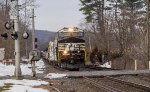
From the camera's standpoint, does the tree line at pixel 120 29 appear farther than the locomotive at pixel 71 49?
Yes

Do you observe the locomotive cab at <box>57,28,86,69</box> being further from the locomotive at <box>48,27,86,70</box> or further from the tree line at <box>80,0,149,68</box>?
the tree line at <box>80,0,149,68</box>

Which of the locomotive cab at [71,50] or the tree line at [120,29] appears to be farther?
the tree line at [120,29]

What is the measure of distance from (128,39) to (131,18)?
5.52 m

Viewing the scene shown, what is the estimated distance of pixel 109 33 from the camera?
67375mm

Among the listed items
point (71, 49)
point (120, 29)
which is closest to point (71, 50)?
point (71, 49)

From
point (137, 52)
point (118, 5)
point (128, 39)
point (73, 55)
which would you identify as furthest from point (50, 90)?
point (118, 5)

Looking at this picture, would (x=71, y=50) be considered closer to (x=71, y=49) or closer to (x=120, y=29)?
(x=71, y=49)

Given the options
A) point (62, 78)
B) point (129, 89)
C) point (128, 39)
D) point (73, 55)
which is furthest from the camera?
point (128, 39)

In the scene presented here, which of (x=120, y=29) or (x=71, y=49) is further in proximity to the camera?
(x=120, y=29)

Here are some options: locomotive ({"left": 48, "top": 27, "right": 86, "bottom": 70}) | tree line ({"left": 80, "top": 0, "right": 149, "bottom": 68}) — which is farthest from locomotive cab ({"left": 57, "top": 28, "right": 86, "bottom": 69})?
tree line ({"left": 80, "top": 0, "right": 149, "bottom": 68})

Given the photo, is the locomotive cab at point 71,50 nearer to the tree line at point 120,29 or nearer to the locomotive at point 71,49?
the locomotive at point 71,49

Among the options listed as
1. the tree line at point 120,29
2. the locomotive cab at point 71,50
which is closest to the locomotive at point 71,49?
the locomotive cab at point 71,50

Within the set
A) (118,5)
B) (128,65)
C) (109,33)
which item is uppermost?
(118,5)

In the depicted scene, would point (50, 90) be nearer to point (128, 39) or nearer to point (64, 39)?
point (64, 39)
